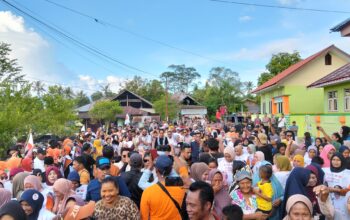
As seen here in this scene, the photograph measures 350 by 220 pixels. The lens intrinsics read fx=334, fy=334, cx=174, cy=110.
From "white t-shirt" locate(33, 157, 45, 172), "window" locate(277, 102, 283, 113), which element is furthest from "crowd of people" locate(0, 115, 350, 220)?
"window" locate(277, 102, 283, 113)

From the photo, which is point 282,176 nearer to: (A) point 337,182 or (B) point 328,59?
(A) point 337,182

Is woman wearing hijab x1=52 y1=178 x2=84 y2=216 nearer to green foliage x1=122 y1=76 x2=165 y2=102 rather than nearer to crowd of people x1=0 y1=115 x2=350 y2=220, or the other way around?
crowd of people x1=0 y1=115 x2=350 y2=220

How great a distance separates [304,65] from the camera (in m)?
28.6

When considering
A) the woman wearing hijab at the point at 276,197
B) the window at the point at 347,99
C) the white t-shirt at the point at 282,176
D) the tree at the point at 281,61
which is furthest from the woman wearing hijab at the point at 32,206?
the tree at the point at 281,61

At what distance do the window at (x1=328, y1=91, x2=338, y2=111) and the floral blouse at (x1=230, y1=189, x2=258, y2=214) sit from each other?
57.3 ft

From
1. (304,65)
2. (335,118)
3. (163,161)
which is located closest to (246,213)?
(163,161)

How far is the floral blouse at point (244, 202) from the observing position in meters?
4.08

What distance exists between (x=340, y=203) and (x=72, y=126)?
64.9 feet

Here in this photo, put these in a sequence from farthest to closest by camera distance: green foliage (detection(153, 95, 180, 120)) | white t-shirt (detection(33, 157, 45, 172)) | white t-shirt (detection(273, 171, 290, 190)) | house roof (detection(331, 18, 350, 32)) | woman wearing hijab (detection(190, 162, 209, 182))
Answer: green foliage (detection(153, 95, 180, 120))
house roof (detection(331, 18, 350, 32))
white t-shirt (detection(33, 157, 45, 172))
white t-shirt (detection(273, 171, 290, 190))
woman wearing hijab (detection(190, 162, 209, 182))

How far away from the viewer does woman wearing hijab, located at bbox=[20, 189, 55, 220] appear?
3758 mm

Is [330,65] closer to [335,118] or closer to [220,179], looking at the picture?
[335,118]

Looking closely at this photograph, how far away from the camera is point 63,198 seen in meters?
4.07

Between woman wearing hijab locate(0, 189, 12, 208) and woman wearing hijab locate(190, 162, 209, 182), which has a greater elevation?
woman wearing hijab locate(190, 162, 209, 182)

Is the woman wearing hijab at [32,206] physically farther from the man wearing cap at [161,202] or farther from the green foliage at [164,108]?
the green foliage at [164,108]
